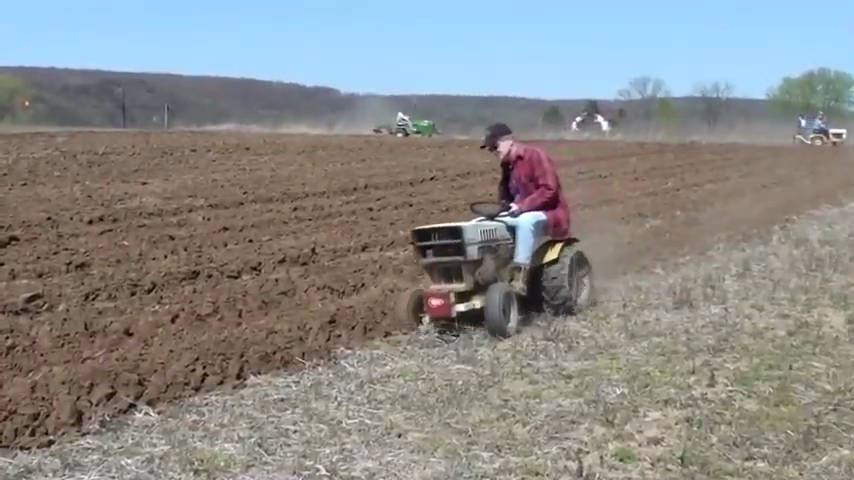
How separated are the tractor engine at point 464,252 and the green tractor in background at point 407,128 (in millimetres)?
28471

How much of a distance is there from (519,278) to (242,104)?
289 feet

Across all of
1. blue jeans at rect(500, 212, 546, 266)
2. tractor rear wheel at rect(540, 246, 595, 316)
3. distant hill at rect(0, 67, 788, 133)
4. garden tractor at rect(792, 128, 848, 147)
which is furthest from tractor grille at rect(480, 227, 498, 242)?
distant hill at rect(0, 67, 788, 133)

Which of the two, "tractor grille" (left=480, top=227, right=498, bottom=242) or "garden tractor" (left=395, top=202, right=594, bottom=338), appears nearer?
"garden tractor" (left=395, top=202, right=594, bottom=338)

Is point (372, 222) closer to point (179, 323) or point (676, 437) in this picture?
point (179, 323)

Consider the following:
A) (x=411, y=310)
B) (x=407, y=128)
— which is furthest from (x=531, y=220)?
(x=407, y=128)

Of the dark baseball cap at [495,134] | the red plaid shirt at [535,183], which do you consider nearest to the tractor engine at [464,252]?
the red plaid shirt at [535,183]

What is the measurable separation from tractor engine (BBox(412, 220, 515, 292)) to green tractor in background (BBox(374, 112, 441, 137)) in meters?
28.5

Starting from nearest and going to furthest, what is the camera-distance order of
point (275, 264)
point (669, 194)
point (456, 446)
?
point (456, 446)
point (275, 264)
point (669, 194)

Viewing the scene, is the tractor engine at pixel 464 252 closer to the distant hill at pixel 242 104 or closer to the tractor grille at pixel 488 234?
the tractor grille at pixel 488 234

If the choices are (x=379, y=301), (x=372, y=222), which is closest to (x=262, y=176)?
(x=372, y=222)

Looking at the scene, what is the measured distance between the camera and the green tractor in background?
4069cm

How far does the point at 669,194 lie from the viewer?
21.8m

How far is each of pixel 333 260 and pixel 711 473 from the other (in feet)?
25.5

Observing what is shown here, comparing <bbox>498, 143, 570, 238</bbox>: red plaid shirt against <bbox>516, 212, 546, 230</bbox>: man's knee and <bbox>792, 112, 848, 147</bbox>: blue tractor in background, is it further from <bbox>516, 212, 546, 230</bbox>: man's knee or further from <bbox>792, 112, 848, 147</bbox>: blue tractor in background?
<bbox>792, 112, 848, 147</bbox>: blue tractor in background
